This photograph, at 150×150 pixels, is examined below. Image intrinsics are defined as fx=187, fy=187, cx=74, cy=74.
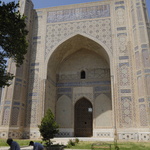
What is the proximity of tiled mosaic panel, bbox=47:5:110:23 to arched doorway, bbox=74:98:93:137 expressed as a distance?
5.34m

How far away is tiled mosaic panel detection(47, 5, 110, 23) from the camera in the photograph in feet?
38.5

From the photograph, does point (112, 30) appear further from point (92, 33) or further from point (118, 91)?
point (118, 91)

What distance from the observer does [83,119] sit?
11.8 meters

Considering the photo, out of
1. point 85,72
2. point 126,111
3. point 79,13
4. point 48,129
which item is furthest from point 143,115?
point 79,13

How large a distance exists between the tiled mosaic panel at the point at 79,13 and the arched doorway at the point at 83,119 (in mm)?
5342

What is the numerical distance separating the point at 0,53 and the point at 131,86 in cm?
698

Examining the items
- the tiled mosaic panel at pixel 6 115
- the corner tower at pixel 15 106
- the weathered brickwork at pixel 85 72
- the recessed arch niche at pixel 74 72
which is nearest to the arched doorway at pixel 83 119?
the weathered brickwork at pixel 85 72

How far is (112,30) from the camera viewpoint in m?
11.1

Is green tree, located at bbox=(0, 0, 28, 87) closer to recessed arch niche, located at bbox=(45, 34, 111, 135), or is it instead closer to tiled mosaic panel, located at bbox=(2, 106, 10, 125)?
tiled mosaic panel, located at bbox=(2, 106, 10, 125)

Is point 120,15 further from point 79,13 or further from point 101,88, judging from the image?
point 101,88

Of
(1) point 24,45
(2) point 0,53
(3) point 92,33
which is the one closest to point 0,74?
(2) point 0,53

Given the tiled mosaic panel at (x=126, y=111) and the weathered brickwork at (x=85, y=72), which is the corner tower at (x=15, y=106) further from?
the tiled mosaic panel at (x=126, y=111)

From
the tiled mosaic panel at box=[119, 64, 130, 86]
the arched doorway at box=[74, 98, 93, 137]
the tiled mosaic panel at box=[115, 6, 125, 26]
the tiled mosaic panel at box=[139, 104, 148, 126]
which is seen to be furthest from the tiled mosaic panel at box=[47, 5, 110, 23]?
the tiled mosaic panel at box=[139, 104, 148, 126]

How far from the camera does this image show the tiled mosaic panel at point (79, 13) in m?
11.7
